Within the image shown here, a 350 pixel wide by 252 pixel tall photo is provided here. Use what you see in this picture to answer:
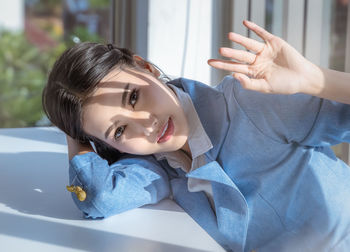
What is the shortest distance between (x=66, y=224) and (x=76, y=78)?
1.18 feet

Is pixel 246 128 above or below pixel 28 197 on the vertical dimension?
above

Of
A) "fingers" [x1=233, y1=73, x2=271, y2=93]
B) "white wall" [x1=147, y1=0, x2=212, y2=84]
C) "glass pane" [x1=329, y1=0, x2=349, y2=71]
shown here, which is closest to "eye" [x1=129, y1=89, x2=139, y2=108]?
"fingers" [x1=233, y1=73, x2=271, y2=93]

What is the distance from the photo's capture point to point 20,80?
7.27 meters

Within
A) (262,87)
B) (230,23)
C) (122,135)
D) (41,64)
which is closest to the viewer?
(262,87)

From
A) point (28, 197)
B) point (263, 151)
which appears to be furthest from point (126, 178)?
point (263, 151)

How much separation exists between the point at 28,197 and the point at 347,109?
80 cm

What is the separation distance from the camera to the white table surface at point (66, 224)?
888 millimetres

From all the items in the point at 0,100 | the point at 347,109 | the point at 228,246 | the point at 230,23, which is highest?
the point at 230,23

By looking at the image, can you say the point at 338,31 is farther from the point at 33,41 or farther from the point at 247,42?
the point at 247,42

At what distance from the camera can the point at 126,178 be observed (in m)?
1.17

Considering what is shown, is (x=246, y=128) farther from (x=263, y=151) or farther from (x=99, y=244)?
(x=99, y=244)

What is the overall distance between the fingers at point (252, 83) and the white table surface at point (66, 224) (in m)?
0.32

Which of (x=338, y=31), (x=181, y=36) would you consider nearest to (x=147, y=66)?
(x=181, y=36)

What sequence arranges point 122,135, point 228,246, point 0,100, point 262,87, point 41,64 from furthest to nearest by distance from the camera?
point 41,64, point 0,100, point 122,135, point 228,246, point 262,87
